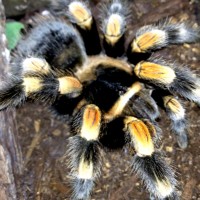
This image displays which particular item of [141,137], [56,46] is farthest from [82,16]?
[141,137]

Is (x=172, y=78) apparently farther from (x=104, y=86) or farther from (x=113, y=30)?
(x=113, y=30)

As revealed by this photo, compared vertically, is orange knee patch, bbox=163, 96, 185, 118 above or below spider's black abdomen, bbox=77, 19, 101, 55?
below

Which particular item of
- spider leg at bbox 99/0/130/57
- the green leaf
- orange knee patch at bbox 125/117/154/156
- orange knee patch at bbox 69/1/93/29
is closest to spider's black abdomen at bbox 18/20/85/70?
orange knee patch at bbox 69/1/93/29

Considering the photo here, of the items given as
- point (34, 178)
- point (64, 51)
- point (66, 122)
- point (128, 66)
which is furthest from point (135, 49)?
point (34, 178)

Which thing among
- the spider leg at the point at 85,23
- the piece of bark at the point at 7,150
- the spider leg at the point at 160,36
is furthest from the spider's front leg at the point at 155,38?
the piece of bark at the point at 7,150

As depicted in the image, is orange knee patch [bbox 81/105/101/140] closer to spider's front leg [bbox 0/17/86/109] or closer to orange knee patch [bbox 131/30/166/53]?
spider's front leg [bbox 0/17/86/109]

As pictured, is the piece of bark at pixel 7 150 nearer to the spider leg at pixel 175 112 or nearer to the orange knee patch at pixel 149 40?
the orange knee patch at pixel 149 40

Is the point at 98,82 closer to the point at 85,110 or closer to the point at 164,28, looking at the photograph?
the point at 85,110
